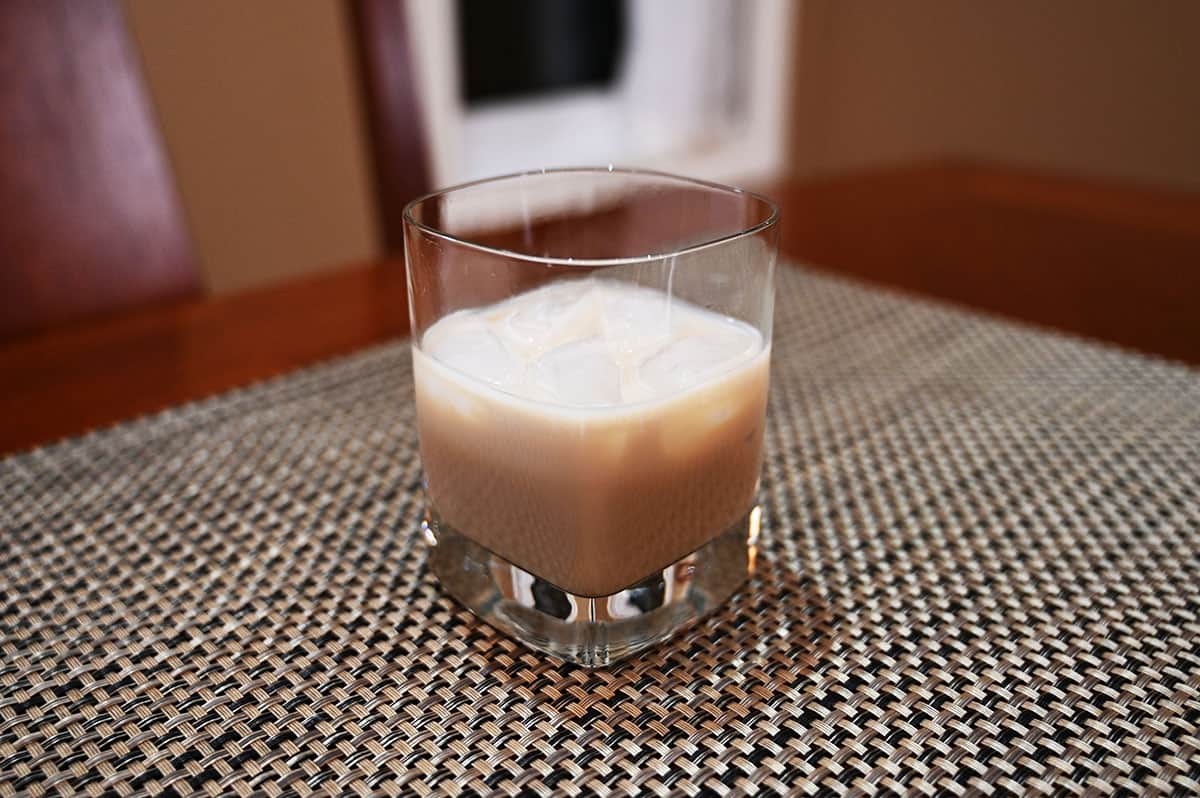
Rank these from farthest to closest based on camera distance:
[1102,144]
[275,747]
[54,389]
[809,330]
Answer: [1102,144] → [809,330] → [54,389] → [275,747]

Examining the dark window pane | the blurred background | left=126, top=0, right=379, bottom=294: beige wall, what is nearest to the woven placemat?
the blurred background

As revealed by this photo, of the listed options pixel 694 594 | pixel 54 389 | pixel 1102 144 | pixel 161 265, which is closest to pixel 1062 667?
pixel 694 594

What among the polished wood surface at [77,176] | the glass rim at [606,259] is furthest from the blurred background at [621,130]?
the glass rim at [606,259]

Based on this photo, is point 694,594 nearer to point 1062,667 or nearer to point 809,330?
point 1062,667

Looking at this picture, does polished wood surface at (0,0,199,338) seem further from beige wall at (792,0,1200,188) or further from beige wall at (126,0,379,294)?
beige wall at (792,0,1200,188)

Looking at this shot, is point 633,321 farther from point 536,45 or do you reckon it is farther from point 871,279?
point 536,45

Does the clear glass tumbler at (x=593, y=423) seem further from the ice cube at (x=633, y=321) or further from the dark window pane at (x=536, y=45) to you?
the dark window pane at (x=536, y=45)

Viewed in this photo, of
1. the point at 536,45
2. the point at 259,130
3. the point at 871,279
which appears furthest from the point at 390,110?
the point at 536,45

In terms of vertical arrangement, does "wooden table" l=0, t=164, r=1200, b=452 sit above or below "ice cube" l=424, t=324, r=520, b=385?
below
